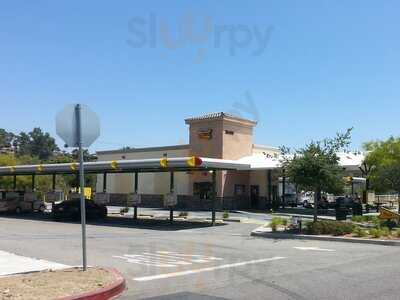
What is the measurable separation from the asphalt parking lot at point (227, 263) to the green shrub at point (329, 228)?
1871mm

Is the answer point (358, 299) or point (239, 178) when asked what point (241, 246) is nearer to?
point (358, 299)

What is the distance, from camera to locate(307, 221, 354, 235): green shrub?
22.6 m

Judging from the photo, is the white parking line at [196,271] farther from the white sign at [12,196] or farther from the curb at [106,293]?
the white sign at [12,196]

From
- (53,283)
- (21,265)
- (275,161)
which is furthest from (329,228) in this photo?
(275,161)

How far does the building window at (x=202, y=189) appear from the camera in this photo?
48.6m

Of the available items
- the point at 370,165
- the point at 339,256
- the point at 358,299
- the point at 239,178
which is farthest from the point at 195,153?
the point at 358,299

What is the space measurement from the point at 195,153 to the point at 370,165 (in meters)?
16.6

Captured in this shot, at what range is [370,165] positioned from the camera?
36906 millimetres

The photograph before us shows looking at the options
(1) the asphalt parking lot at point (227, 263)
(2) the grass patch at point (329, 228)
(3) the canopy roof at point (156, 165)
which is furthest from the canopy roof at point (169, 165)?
(1) the asphalt parking lot at point (227, 263)

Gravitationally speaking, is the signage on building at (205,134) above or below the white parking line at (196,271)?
above

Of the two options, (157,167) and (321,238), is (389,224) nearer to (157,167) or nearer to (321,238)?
(321,238)

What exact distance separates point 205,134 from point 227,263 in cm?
3329

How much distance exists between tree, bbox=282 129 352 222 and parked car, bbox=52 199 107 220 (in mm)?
16598

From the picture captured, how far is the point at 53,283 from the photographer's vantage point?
1056cm
